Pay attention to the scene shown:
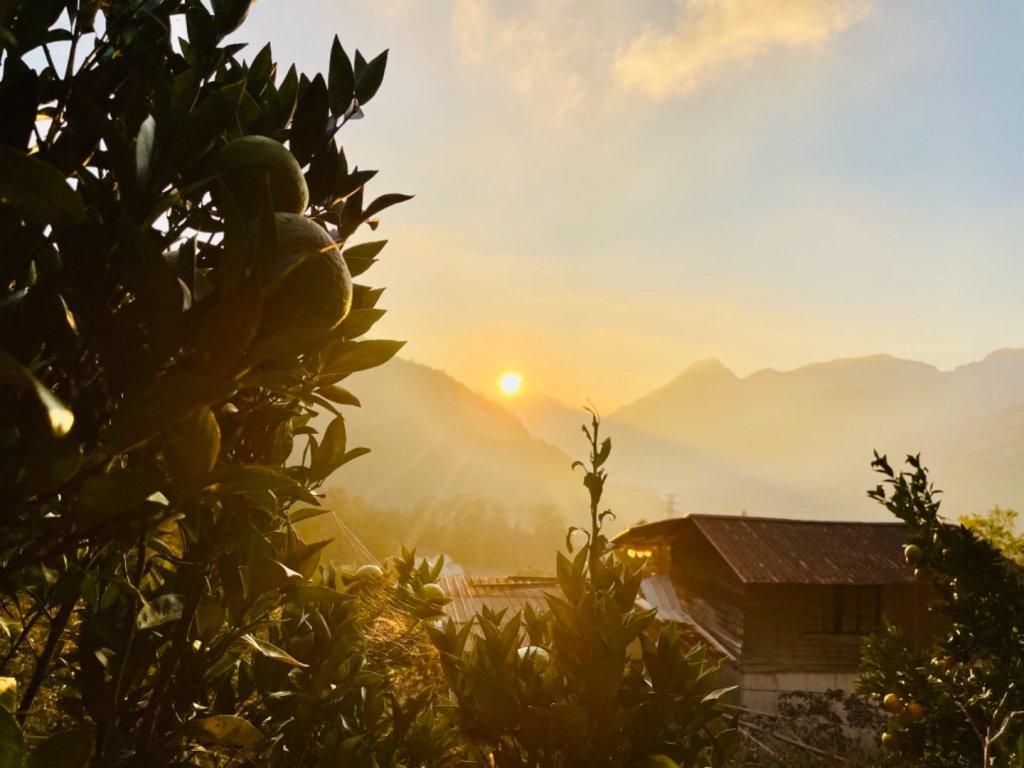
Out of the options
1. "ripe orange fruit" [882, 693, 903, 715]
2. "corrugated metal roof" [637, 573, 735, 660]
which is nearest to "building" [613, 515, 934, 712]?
"corrugated metal roof" [637, 573, 735, 660]

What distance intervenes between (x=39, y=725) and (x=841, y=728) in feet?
73.5

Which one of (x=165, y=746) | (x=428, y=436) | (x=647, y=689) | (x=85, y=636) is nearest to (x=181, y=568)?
(x=85, y=636)

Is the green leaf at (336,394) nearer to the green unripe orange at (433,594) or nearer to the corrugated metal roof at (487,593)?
the green unripe orange at (433,594)

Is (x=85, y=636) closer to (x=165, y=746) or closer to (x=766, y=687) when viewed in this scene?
(x=165, y=746)

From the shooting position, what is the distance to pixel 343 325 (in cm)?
131

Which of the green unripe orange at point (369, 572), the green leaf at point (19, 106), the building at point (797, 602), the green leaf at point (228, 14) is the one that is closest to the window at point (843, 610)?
the building at point (797, 602)

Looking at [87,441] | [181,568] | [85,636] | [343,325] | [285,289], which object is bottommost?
[85,636]

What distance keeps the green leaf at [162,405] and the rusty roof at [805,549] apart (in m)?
19.7

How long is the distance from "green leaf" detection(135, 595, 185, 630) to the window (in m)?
22.2

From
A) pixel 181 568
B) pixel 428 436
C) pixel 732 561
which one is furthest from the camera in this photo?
pixel 428 436

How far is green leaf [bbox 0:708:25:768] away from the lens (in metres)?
0.79

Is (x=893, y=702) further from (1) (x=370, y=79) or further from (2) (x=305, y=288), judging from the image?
(2) (x=305, y=288)

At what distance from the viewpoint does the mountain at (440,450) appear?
362ft

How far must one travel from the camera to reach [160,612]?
Result: 4.50 ft
